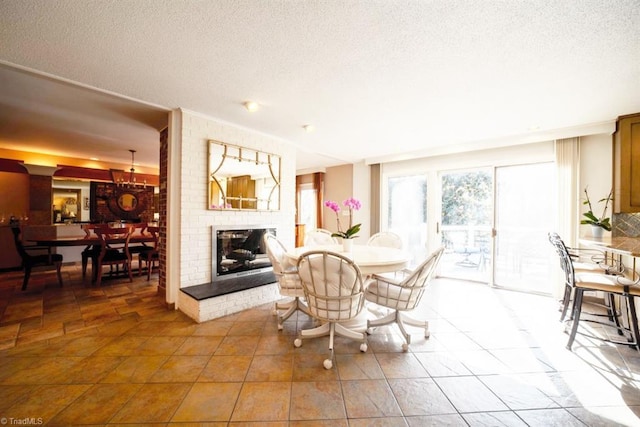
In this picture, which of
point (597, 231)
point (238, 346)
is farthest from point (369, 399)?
point (597, 231)

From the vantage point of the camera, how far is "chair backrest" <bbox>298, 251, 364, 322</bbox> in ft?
5.97

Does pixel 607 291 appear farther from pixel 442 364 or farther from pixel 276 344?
pixel 276 344

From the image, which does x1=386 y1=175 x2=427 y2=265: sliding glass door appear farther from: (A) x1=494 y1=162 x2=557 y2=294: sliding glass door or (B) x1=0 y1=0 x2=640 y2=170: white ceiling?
(B) x1=0 y1=0 x2=640 y2=170: white ceiling

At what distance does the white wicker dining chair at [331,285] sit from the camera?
5.97 feet

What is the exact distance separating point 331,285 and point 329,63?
175 centimetres

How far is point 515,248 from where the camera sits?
3.98m

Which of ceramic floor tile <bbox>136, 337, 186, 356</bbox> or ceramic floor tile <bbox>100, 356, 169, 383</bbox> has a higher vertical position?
ceramic floor tile <bbox>100, 356, 169, 383</bbox>

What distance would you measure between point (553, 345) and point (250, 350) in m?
2.71

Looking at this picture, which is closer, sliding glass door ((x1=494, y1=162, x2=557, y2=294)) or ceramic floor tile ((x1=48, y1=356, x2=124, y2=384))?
ceramic floor tile ((x1=48, y1=356, x2=124, y2=384))

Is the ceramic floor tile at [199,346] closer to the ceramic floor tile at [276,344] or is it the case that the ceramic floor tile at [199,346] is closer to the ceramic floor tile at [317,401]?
the ceramic floor tile at [276,344]

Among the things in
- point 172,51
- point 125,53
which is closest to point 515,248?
point 172,51

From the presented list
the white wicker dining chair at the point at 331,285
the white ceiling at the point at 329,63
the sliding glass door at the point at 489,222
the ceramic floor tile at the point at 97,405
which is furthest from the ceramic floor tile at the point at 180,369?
the sliding glass door at the point at 489,222

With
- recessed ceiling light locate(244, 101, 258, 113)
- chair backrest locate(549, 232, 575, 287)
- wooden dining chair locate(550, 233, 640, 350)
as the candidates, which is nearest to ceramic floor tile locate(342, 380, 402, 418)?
wooden dining chair locate(550, 233, 640, 350)

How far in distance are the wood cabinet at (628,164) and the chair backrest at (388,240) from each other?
258 centimetres
